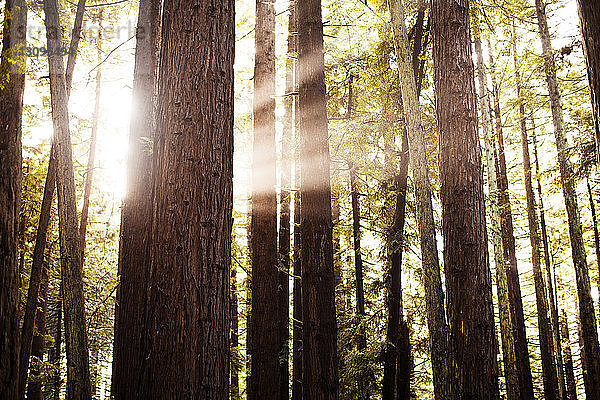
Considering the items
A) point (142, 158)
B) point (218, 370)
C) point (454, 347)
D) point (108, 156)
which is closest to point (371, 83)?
point (142, 158)

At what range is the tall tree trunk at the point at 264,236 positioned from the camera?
23.4 feet

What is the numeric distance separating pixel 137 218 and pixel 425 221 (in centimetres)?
404

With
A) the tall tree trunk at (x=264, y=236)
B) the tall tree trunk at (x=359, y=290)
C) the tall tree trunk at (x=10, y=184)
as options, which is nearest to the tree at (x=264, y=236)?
the tall tree trunk at (x=264, y=236)

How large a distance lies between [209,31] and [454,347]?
15.1 ft

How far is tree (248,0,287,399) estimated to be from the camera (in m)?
7.13

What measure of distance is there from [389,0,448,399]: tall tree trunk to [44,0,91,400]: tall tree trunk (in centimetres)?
435

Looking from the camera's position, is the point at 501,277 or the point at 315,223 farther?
the point at 501,277

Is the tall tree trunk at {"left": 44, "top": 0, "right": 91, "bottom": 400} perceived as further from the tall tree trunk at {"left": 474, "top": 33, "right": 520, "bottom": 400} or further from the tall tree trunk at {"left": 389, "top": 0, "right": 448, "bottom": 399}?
the tall tree trunk at {"left": 474, "top": 33, "right": 520, "bottom": 400}

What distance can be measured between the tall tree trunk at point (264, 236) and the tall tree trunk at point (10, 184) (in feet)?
11.5

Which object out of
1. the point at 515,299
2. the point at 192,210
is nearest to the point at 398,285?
the point at 192,210

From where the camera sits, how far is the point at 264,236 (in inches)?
291

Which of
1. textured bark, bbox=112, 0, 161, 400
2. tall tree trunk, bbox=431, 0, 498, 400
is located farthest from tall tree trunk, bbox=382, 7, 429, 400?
textured bark, bbox=112, 0, 161, 400

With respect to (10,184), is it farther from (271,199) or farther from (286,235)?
(286,235)

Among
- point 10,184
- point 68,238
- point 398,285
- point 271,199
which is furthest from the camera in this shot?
point 398,285
